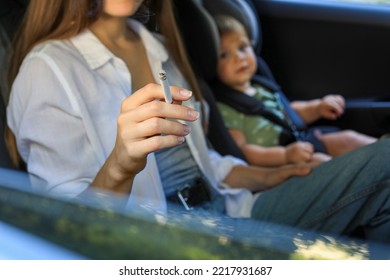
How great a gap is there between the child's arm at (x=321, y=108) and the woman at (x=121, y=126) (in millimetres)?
612

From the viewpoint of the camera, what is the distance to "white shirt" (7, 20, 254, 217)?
1227mm

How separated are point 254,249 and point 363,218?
495mm

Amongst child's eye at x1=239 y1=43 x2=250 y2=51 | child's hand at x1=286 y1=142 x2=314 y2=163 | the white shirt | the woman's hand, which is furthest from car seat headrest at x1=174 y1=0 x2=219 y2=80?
the woman's hand

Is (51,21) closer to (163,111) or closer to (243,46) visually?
(163,111)

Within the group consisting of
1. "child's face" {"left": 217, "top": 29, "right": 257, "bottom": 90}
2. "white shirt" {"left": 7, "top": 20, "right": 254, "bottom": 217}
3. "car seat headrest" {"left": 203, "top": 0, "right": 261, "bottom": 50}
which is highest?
"white shirt" {"left": 7, "top": 20, "right": 254, "bottom": 217}

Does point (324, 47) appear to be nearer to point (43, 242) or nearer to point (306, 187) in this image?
point (306, 187)

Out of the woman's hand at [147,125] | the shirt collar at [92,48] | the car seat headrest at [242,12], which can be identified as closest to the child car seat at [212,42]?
the car seat headrest at [242,12]

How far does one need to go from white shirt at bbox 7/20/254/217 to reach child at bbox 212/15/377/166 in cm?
64

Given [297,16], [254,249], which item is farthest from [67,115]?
[297,16]

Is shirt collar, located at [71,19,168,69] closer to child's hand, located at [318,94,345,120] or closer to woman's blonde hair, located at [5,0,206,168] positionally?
woman's blonde hair, located at [5,0,206,168]

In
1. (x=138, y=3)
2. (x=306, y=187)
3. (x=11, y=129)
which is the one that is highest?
(x=138, y=3)

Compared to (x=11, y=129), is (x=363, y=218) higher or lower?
lower

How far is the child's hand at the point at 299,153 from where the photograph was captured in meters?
1.84

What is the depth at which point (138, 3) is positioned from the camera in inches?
46.9
